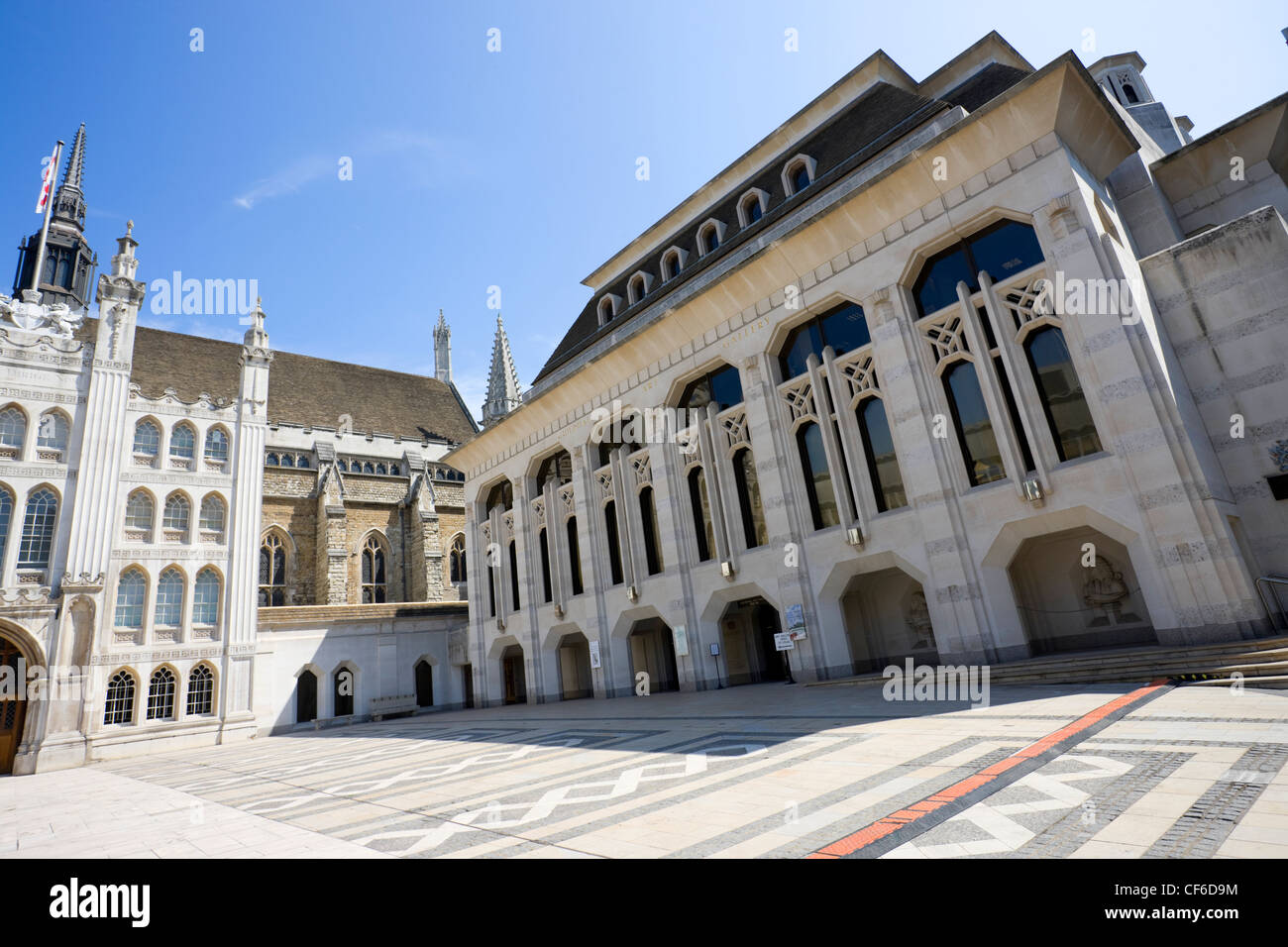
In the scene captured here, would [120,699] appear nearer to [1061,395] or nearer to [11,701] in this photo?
[11,701]

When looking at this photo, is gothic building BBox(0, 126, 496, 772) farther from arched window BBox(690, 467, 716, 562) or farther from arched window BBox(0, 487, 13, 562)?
arched window BBox(690, 467, 716, 562)

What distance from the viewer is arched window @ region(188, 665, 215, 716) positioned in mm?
27531

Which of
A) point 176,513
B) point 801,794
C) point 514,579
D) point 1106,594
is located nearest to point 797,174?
point 1106,594

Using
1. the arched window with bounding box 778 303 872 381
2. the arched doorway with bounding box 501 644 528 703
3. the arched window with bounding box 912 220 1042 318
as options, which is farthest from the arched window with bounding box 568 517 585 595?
the arched window with bounding box 912 220 1042 318

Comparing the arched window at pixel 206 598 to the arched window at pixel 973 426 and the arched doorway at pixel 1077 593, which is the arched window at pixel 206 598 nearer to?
the arched window at pixel 973 426

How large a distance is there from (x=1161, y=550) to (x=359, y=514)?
40154mm

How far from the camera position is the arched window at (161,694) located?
26.6 m

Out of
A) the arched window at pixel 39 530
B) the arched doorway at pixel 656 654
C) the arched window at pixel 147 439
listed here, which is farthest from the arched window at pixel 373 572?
the arched doorway at pixel 656 654

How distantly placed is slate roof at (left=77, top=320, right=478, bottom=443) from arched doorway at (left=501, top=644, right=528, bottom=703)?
2256 centimetres

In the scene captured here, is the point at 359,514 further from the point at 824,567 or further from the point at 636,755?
the point at 636,755

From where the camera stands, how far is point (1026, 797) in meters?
4.91

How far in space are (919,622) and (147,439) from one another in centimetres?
3256

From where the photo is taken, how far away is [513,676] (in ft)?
110
